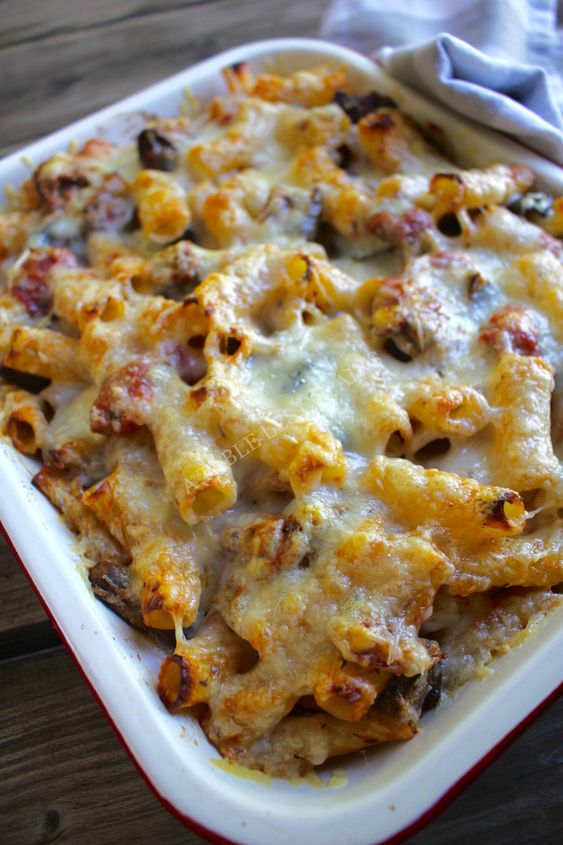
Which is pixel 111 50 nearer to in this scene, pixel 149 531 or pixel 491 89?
pixel 491 89

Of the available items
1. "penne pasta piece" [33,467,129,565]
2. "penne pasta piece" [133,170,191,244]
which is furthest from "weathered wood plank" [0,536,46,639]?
"penne pasta piece" [133,170,191,244]

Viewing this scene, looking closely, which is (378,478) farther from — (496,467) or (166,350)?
(166,350)

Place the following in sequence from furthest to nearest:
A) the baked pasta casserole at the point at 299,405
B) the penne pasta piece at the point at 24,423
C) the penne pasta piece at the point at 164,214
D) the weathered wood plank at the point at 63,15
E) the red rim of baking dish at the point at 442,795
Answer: the weathered wood plank at the point at 63,15 → the penne pasta piece at the point at 164,214 → the penne pasta piece at the point at 24,423 → the baked pasta casserole at the point at 299,405 → the red rim of baking dish at the point at 442,795

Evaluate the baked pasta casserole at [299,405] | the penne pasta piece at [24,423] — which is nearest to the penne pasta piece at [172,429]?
the baked pasta casserole at [299,405]

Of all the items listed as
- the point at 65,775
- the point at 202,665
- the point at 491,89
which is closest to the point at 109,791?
the point at 65,775

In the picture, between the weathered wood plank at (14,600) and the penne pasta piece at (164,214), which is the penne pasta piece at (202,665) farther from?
the penne pasta piece at (164,214)

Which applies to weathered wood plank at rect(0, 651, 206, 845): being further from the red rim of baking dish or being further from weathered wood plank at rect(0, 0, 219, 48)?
weathered wood plank at rect(0, 0, 219, 48)
